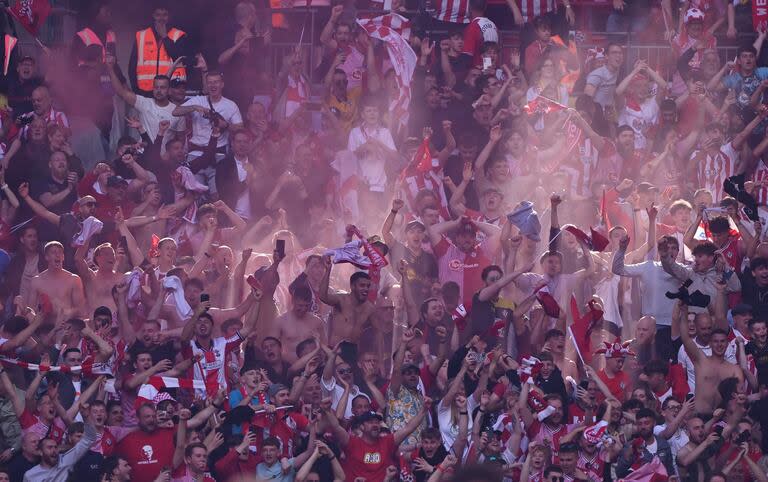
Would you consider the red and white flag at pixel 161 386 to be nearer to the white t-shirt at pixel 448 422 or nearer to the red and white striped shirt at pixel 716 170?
the white t-shirt at pixel 448 422

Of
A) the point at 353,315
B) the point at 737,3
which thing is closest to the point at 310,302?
the point at 353,315

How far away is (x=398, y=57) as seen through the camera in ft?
60.3

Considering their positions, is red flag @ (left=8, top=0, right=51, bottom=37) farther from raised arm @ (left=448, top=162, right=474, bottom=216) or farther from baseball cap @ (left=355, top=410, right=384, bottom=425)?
baseball cap @ (left=355, top=410, right=384, bottom=425)

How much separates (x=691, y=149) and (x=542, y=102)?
160cm

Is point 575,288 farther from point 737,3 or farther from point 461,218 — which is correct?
point 737,3

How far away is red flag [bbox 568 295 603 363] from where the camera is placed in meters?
15.1

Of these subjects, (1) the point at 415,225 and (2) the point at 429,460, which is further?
(1) the point at 415,225

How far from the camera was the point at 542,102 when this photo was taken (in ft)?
58.7


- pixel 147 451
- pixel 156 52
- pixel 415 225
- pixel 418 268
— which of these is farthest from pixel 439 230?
pixel 156 52

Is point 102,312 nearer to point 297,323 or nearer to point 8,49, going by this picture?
point 297,323

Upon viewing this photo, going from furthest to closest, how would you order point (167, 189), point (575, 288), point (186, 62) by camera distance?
point (186, 62) < point (167, 189) < point (575, 288)

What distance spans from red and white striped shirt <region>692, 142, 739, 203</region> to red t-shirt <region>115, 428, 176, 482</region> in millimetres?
6489

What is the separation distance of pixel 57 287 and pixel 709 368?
546cm

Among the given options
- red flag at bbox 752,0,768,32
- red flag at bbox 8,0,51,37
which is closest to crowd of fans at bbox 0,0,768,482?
red flag at bbox 752,0,768,32
